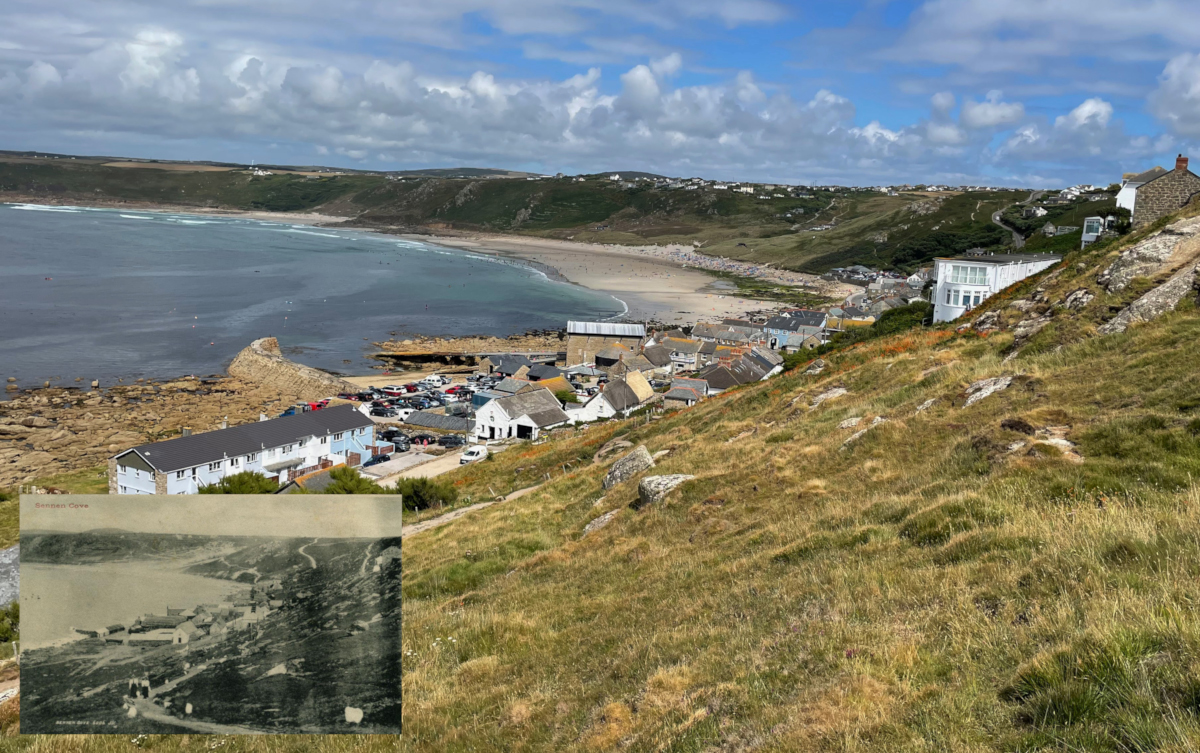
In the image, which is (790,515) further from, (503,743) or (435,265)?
(435,265)

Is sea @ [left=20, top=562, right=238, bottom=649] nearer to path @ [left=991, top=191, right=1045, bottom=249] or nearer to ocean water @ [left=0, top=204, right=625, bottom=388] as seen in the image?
ocean water @ [left=0, top=204, right=625, bottom=388]

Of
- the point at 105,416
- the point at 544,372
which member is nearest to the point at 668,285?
the point at 544,372

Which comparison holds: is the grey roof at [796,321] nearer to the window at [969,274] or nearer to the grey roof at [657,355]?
the grey roof at [657,355]

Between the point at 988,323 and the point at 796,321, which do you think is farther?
the point at 796,321

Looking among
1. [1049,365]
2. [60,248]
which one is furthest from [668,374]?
[60,248]

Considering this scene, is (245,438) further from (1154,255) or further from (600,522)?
(1154,255)
